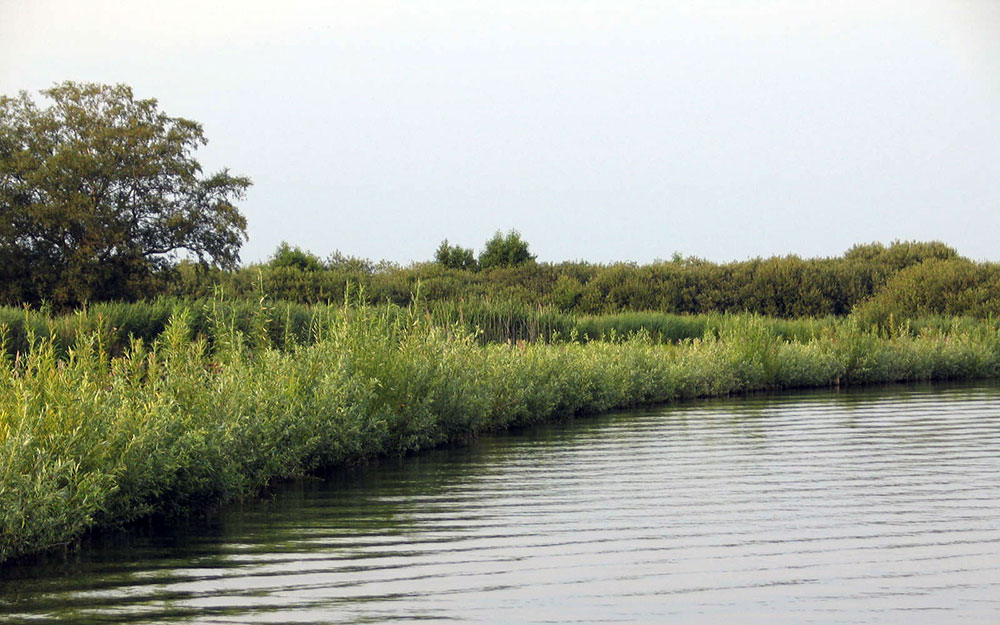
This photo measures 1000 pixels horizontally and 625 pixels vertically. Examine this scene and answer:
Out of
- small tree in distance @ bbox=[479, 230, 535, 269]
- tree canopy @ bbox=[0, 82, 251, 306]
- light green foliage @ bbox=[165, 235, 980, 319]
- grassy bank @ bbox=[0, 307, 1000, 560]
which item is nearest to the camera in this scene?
grassy bank @ bbox=[0, 307, 1000, 560]

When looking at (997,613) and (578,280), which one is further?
(578,280)

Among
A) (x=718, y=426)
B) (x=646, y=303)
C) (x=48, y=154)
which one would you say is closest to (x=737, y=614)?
(x=718, y=426)

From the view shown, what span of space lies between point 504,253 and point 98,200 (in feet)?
97.8

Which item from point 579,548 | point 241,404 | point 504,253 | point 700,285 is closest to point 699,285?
point 700,285

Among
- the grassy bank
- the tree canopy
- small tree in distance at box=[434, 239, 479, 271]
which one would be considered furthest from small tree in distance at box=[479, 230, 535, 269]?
the grassy bank

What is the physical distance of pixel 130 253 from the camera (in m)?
39.7

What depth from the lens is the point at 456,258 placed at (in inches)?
2613

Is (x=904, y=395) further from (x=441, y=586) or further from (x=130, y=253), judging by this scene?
(x=130, y=253)

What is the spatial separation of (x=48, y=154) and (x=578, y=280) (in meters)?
27.0

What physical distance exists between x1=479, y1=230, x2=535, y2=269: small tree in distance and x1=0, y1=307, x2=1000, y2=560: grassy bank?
43.7 m

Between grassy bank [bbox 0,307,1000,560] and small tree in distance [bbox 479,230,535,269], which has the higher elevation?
small tree in distance [bbox 479,230,535,269]

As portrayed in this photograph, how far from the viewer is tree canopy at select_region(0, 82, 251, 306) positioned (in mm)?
38656

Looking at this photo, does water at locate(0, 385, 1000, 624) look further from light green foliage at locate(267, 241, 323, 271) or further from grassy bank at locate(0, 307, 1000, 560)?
light green foliage at locate(267, 241, 323, 271)

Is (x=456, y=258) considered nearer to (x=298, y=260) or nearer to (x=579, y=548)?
(x=298, y=260)
